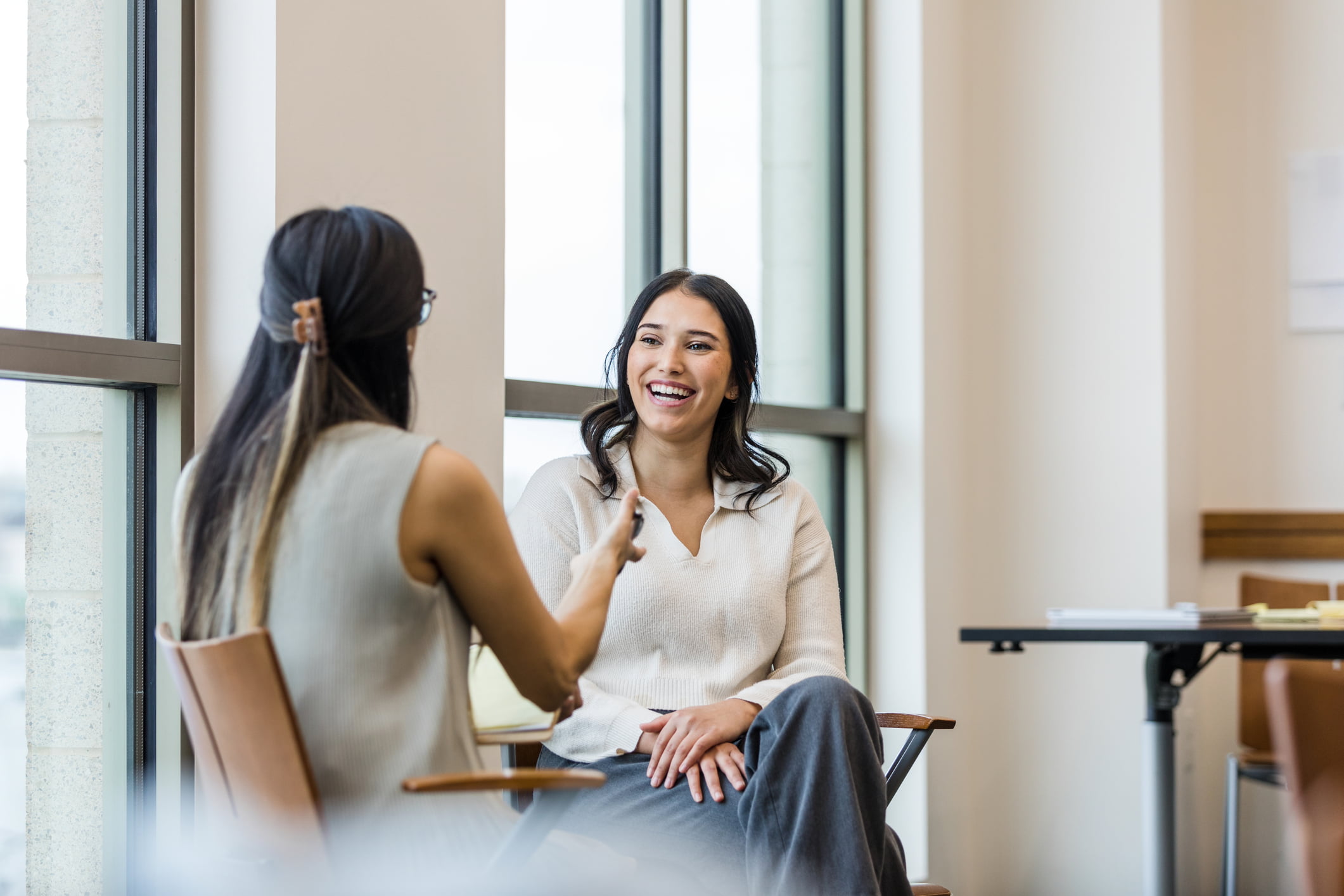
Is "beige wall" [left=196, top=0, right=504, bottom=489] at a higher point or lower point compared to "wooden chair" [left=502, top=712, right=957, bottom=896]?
higher

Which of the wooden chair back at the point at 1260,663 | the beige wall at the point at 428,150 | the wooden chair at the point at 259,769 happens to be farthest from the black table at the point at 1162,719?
the wooden chair at the point at 259,769

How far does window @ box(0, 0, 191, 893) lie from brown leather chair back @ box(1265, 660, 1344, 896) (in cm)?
135

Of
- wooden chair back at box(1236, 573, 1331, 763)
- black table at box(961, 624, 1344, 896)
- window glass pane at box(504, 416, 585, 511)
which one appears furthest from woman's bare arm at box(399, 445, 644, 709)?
wooden chair back at box(1236, 573, 1331, 763)

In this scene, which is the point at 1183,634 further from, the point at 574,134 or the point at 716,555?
the point at 574,134

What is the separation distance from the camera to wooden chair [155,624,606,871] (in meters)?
1.23

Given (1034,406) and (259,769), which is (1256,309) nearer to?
(1034,406)

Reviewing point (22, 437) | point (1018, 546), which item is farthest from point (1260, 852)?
point (22, 437)

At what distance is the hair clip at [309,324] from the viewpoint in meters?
1.35

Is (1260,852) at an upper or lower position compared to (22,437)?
lower

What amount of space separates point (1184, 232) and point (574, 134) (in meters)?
2.12

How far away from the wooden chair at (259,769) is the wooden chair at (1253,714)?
8.90 ft

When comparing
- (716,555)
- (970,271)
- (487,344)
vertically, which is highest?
(970,271)

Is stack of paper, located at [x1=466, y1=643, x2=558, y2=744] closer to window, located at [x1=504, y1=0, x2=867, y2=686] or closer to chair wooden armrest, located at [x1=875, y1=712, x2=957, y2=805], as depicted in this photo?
chair wooden armrest, located at [x1=875, y1=712, x2=957, y2=805]

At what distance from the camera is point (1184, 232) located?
4125 mm
